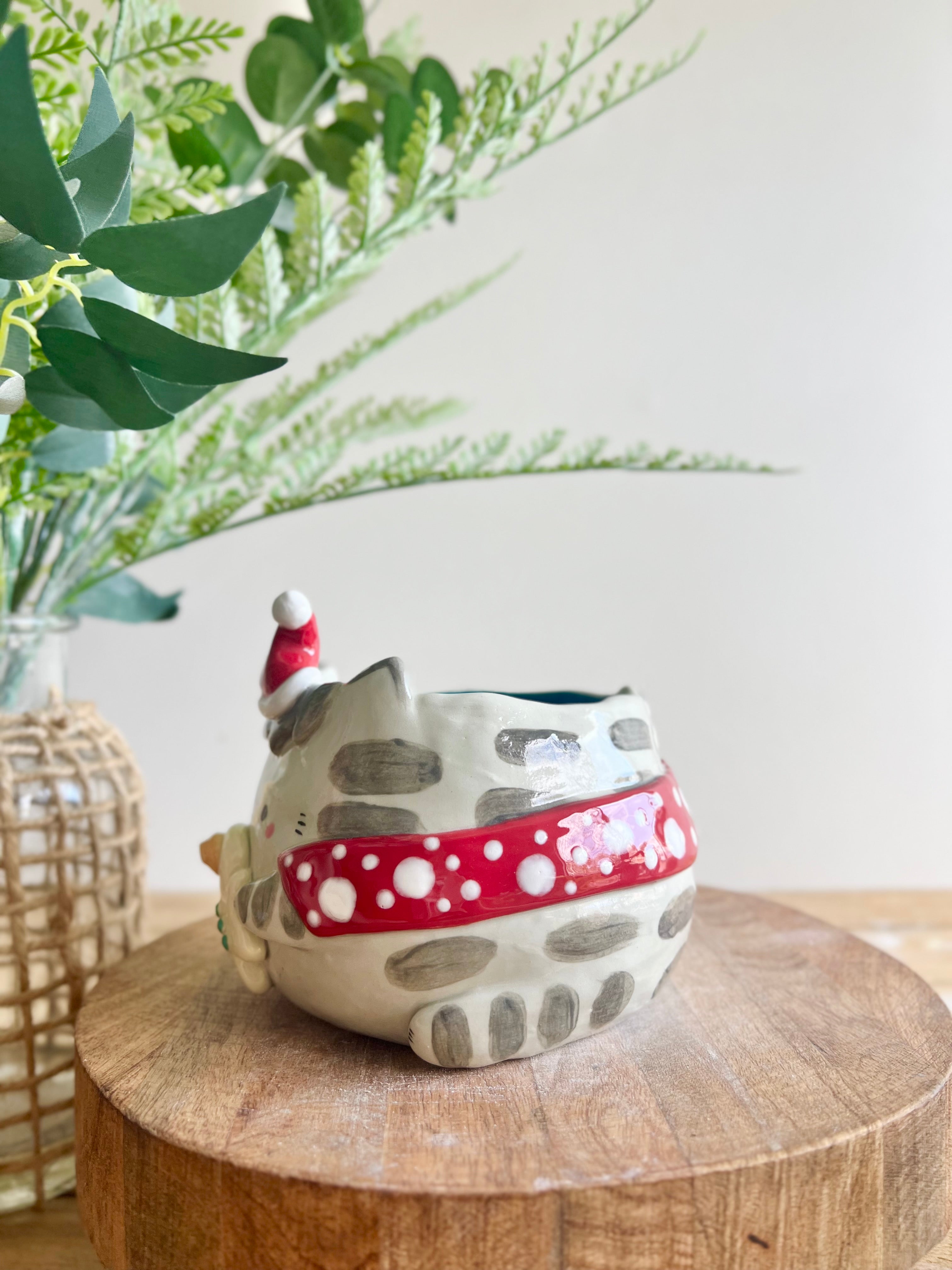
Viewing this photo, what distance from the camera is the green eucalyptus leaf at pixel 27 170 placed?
10.8 inches

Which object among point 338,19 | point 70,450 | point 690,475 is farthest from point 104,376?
point 690,475

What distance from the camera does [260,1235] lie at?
0.35 metres

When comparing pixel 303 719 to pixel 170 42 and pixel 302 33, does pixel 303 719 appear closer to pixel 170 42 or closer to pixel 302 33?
pixel 170 42

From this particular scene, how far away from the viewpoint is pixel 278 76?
63 cm

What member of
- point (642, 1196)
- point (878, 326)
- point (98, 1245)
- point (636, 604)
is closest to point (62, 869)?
point (98, 1245)

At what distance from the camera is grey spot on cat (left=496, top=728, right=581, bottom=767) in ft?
1.47

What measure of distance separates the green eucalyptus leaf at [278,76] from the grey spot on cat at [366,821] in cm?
45

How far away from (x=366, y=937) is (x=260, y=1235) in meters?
0.12

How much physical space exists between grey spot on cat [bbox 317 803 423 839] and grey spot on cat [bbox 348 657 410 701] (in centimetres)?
5

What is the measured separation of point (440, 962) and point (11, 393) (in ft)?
0.91

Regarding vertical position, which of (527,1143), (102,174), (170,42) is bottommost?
(527,1143)

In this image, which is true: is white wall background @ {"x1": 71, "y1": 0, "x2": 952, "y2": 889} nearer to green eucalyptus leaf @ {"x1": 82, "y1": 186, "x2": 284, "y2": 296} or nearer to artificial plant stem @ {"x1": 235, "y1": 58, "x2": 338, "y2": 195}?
artificial plant stem @ {"x1": 235, "y1": 58, "x2": 338, "y2": 195}

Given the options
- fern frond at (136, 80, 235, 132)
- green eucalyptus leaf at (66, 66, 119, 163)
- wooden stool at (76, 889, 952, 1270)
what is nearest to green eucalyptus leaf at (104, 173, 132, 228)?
green eucalyptus leaf at (66, 66, 119, 163)

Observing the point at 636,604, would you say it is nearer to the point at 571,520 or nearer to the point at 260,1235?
the point at 571,520
